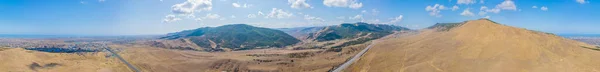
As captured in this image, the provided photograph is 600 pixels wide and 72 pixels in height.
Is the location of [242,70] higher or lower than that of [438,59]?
lower

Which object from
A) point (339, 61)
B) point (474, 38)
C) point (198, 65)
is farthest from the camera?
point (198, 65)

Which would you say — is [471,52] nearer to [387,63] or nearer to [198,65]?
[387,63]

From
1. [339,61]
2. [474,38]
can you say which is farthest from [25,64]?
[474,38]

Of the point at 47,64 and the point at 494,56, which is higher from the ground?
the point at 494,56

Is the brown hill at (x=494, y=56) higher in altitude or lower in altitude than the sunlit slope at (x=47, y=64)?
higher

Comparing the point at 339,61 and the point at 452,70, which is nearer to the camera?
the point at 452,70

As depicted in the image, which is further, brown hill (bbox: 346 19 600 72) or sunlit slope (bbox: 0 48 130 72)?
sunlit slope (bbox: 0 48 130 72)

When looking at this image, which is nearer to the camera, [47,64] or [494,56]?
Result: [494,56]

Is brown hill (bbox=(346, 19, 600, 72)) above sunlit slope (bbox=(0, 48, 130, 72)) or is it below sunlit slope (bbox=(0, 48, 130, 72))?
above
